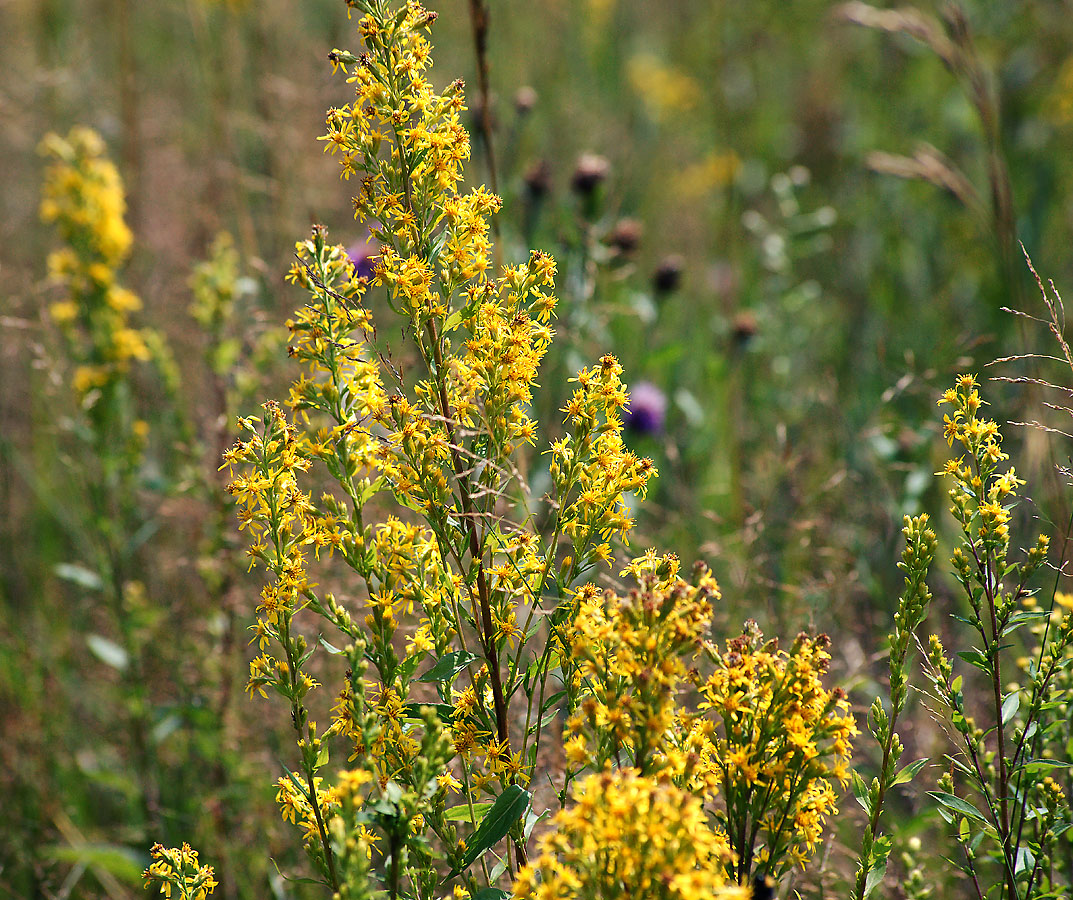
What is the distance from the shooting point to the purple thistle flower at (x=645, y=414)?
13.3 feet

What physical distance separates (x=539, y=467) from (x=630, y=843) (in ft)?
8.24

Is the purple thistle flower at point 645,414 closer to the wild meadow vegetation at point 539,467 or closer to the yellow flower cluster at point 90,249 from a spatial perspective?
the wild meadow vegetation at point 539,467

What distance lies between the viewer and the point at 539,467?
3746mm

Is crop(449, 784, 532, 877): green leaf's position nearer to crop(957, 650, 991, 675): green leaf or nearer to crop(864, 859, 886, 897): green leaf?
crop(864, 859, 886, 897): green leaf

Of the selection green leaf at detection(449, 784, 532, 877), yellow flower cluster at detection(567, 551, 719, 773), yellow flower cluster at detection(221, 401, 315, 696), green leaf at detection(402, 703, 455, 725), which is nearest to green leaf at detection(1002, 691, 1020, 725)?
yellow flower cluster at detection(567, 551, 719, 773)

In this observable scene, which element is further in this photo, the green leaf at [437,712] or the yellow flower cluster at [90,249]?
the yellow flower cluster at [90,249]

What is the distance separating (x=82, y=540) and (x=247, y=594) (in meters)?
1.26

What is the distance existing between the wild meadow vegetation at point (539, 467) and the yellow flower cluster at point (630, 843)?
10 millimetres

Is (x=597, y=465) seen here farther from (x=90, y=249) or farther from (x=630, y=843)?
(x=90, y=249)

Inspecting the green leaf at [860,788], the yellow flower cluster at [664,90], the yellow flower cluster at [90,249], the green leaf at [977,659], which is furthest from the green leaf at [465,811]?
the yellow flower cluster at [664,90]

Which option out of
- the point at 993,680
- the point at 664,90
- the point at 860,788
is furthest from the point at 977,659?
the point at 664,90

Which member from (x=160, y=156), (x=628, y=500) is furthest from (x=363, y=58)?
(x=160, y=156)

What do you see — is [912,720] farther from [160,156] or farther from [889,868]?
[160,156]

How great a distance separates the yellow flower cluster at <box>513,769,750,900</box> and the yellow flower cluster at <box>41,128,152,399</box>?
3085 mm
